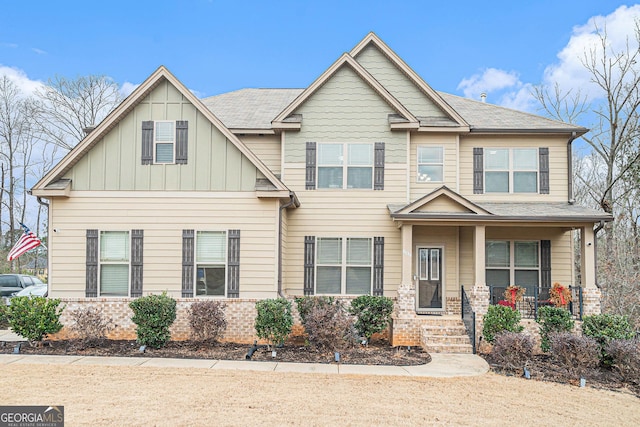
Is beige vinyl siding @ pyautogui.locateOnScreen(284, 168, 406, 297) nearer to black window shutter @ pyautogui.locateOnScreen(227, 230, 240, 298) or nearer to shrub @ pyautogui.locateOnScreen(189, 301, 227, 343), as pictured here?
black window shutter @ pyautogui.locateOnScreen(227, 230, 240, 298)

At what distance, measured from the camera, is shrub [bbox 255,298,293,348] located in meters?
11.8

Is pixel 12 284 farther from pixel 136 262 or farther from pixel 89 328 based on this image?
pixel 89 328

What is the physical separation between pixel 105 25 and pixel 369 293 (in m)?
16.8

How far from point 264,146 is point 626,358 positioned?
1005 cm

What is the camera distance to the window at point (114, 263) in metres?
13.1

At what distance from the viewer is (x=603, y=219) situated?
13016mm

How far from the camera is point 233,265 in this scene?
1308cm

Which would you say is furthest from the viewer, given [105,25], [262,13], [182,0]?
[105,25]

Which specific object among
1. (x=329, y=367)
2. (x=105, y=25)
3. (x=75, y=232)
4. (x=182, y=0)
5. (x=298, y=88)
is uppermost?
(x=105, y=25)

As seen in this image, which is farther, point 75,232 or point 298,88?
point 298,88

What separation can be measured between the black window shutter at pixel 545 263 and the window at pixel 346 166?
5210mm

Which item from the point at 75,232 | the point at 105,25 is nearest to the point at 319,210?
the point at 75,232

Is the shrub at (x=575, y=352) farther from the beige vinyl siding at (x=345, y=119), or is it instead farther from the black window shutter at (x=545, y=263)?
the beige vinyl siding at (x=345, y=119)

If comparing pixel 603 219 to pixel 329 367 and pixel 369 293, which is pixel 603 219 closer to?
pixel 369 293
